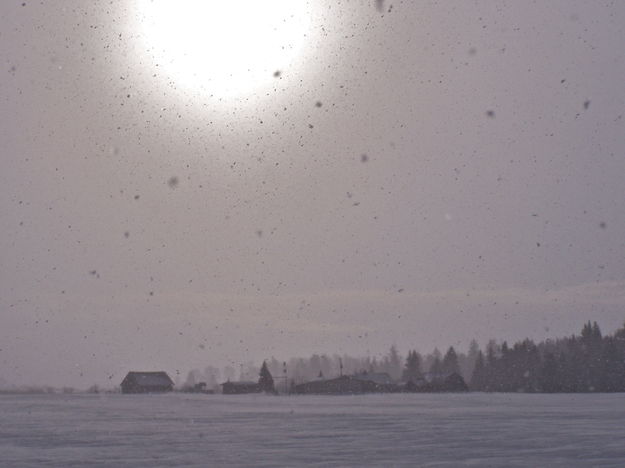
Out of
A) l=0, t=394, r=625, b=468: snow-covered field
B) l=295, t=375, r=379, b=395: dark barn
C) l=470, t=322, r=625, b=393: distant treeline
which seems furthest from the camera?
l=295, t=375, r=379, b=395: dark barn

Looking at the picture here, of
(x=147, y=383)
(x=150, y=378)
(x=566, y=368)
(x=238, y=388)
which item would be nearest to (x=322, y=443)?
(x=566, y=368)

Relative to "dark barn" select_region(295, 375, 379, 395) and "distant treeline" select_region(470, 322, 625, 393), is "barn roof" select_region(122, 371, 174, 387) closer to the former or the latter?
"dark barn" select_region(295, 375, 379, 395)

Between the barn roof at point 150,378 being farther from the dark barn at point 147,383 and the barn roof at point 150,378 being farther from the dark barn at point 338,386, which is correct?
the dark barn at point 338,386

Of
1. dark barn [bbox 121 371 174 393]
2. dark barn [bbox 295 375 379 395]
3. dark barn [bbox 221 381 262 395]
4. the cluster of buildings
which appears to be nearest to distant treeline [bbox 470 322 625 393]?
the cluster of buildings

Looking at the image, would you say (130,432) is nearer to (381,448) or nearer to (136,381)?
(381,448)

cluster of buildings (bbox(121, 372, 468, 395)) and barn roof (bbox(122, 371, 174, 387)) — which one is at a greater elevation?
barn roof (bbox(122, 371, 174, 387))

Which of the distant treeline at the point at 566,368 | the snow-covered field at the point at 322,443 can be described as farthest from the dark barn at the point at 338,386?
the snow-covered field at the point at 322,443

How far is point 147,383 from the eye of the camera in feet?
554

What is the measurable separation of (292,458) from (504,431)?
1333 centimetres

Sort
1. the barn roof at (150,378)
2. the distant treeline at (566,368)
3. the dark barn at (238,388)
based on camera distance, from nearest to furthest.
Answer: the distant treeline at (566,368) < the dark barn at (238,388) < the barn roof at (150,378)

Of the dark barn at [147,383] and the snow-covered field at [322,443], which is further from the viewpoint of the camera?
the dark barn at [147,383]

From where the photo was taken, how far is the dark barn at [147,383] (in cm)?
16825

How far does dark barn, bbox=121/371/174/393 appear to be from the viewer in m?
168

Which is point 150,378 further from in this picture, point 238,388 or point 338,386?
point 338,386
